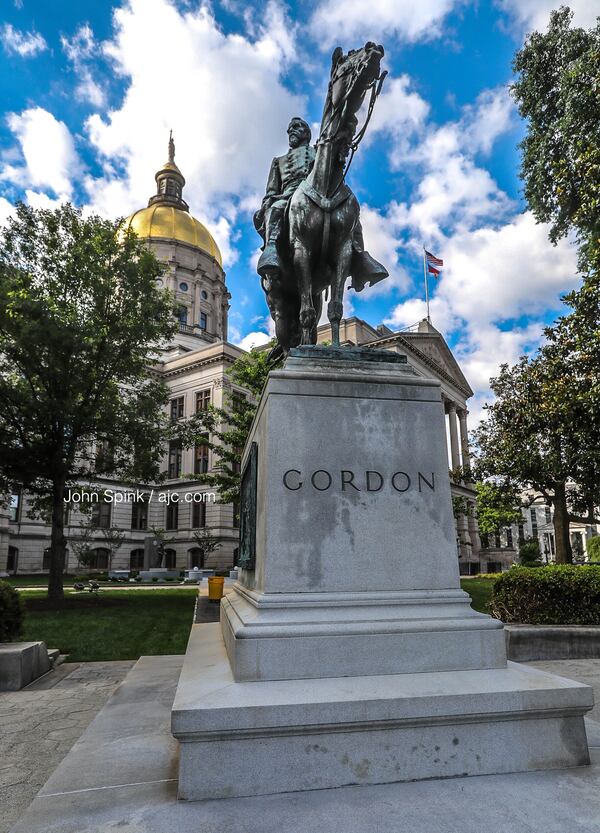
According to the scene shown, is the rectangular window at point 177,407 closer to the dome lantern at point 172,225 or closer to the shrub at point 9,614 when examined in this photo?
the dome lantern at point 172,225

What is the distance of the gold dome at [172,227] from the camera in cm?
7500

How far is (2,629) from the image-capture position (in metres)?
9.13

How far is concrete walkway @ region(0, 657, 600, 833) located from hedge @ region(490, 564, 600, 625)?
7.11 m

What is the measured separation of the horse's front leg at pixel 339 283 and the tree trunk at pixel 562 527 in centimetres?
2062

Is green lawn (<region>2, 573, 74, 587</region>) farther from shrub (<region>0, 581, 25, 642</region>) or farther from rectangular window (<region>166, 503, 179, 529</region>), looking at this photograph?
shrub (<region>0, 581, 25, 642</region>)

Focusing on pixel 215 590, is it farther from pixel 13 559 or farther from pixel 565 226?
pixel 13 559

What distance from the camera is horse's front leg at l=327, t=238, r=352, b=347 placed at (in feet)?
18.9

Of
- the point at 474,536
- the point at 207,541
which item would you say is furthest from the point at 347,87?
the point at 474,536

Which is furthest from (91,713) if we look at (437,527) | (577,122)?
(577,122)

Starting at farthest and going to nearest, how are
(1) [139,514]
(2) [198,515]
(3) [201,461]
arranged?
(1) [139,514] → (3) [201,461] → (2) [198,515]

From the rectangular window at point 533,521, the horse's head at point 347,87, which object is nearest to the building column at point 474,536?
the horse's head at point 347,87

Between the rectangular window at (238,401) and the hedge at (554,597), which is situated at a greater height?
the rectangular window at (238,401)

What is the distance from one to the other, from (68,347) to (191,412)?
39437mm

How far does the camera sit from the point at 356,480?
4363 millimetres
